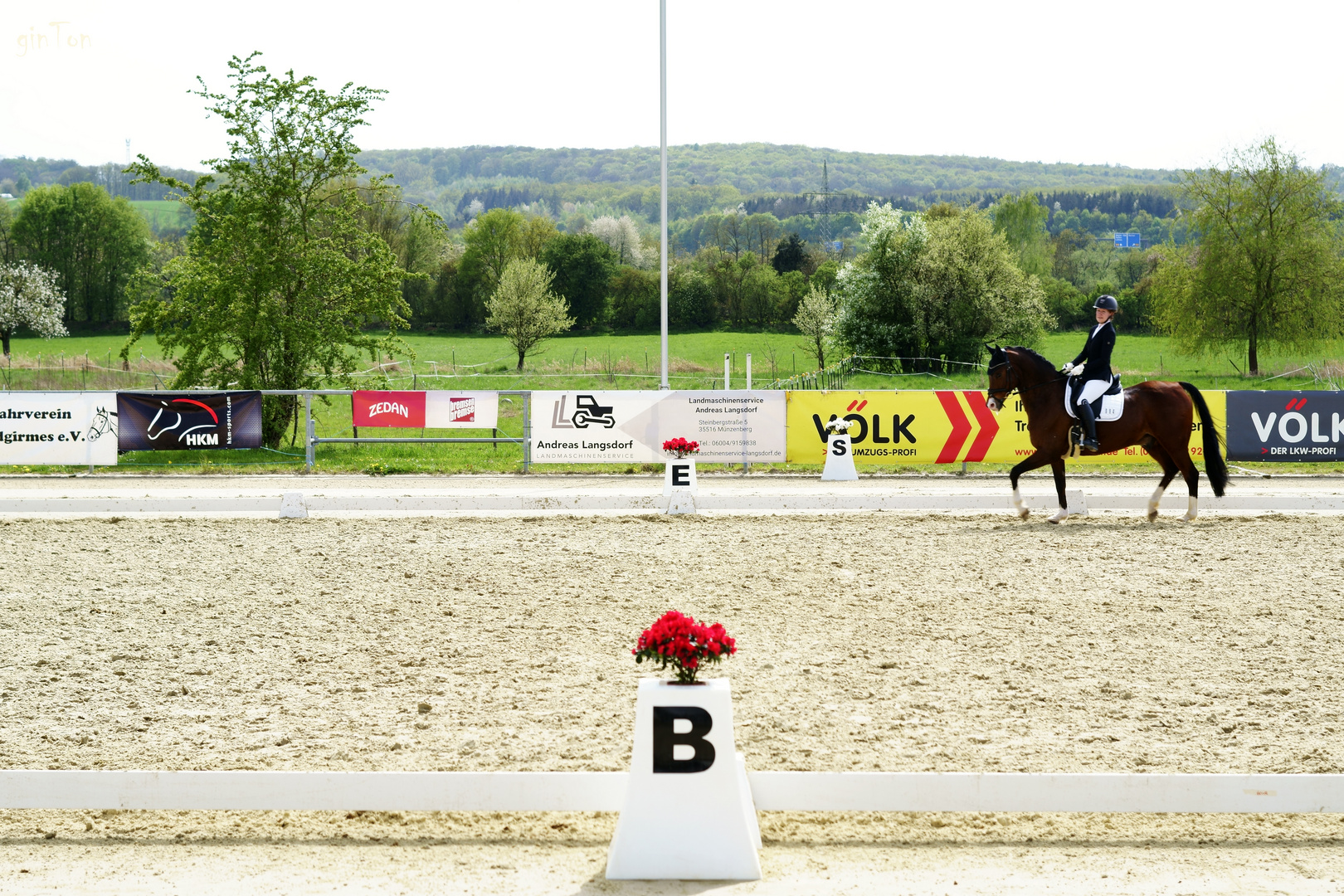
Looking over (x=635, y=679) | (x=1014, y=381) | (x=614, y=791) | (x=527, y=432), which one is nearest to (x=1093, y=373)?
(x=1014, y=381)

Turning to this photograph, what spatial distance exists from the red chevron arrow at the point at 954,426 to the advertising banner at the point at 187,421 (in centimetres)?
1294

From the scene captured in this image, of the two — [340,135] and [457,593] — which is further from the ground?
[340,135]

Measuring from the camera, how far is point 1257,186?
42.5m

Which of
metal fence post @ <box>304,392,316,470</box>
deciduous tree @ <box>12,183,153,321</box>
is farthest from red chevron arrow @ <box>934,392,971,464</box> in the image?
deciduous tree @ <box>12,183,153,321</box>

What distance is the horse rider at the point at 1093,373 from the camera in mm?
12375

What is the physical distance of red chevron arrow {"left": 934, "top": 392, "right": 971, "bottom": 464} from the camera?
18.7m

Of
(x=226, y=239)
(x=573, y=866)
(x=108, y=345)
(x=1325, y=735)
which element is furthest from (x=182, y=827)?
(x=108, y=345)

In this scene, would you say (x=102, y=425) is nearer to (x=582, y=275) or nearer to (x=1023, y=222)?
(x=582, y=275)

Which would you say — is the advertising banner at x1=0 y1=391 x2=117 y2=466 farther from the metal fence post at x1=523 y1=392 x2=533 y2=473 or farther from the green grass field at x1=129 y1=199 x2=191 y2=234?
the green grass field at x1=129 y1=199 x2=191 y2=234

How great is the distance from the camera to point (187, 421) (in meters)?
A: 19.1

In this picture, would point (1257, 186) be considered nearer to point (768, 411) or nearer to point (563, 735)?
point (768, 411)

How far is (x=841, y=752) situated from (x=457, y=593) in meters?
4.65

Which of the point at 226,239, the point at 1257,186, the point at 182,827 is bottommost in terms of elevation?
the point at 182,827

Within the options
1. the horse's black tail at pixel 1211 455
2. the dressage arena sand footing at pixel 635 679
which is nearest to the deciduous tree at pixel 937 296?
the horse's black tail at pixel 1211 455
